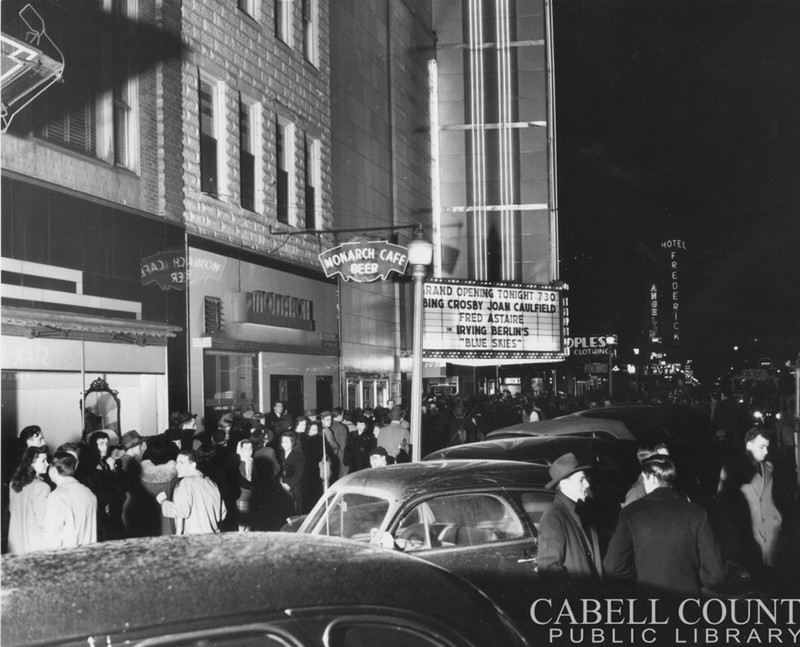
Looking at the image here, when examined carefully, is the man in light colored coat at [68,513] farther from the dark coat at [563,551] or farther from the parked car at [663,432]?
the parked car at [663,432]

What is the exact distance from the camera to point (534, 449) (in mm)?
8984

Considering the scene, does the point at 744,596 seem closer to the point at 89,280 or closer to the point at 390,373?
the point at 89,280

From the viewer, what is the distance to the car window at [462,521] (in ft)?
18.8

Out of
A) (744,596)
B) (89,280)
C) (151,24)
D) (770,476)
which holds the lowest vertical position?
(744,596)

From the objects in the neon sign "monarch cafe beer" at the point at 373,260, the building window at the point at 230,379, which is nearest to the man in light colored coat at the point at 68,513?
the building window at the point at 230,379

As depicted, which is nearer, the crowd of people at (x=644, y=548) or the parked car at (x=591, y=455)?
the crowd of people at (x=644, y=548)

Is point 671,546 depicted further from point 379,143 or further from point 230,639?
point 379,143

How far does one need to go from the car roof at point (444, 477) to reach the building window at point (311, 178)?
1464 cm

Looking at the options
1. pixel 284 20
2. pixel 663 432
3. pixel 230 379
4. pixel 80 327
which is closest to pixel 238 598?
pixel 80 327

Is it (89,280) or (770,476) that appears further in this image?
(89,280)

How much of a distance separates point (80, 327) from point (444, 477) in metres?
7.31

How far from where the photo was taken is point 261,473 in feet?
31.8

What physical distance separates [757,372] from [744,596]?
106ft

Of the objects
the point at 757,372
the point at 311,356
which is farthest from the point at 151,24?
the point at 757,372
